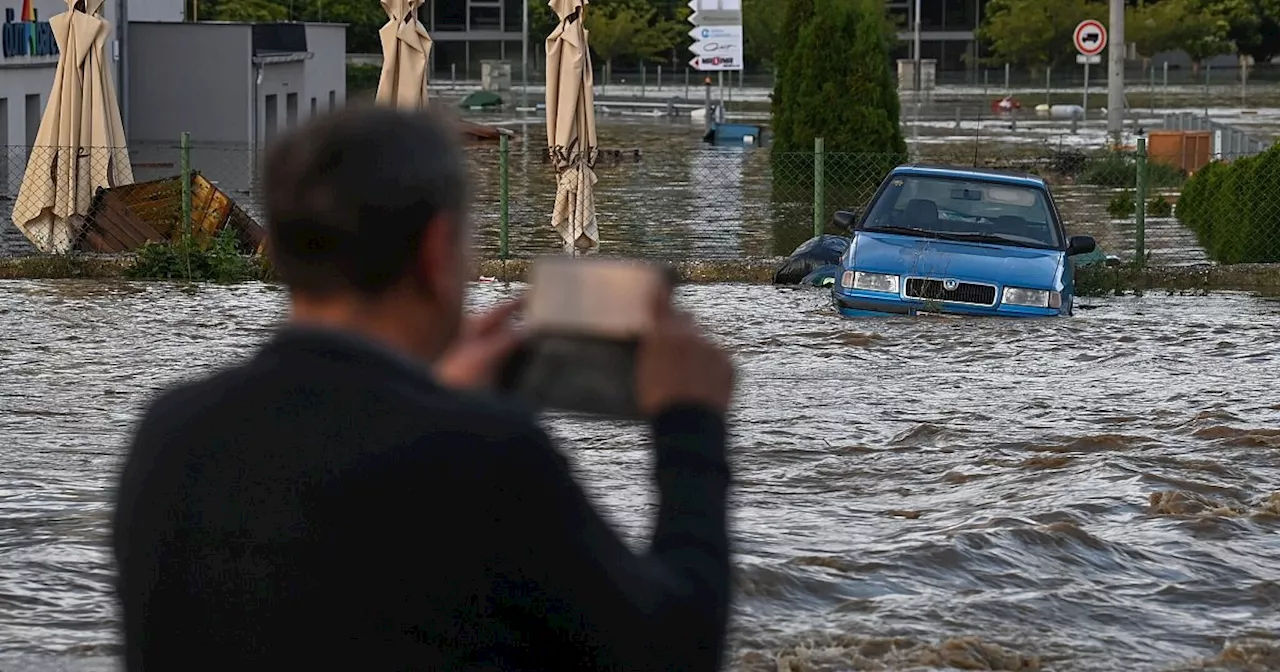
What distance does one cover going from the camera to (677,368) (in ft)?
7.32

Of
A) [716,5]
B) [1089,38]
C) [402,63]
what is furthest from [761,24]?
[402,63]

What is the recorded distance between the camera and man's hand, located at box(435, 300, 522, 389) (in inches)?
87.7

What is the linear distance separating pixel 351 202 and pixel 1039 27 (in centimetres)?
7331

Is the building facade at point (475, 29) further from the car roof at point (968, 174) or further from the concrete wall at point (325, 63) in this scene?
the car roof at point (968, 174)

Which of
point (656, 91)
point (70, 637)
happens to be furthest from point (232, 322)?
point (656, 91)

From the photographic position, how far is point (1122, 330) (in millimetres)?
14336

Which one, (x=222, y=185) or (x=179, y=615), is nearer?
(x=179, y=615)

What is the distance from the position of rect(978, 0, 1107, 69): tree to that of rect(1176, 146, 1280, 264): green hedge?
53875 millimetres

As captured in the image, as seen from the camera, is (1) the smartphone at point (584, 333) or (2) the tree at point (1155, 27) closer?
(1) the smartphone at point (584, 333)

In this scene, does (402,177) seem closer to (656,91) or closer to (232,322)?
(232,322)

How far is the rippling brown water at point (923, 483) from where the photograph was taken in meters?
6.38

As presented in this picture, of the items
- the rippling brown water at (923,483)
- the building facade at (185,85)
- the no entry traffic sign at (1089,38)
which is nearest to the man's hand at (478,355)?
the rippling brown water at (923,483)

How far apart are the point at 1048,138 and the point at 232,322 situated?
31.9m

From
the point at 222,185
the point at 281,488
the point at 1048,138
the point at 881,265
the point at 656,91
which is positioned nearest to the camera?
the point at 281,488
